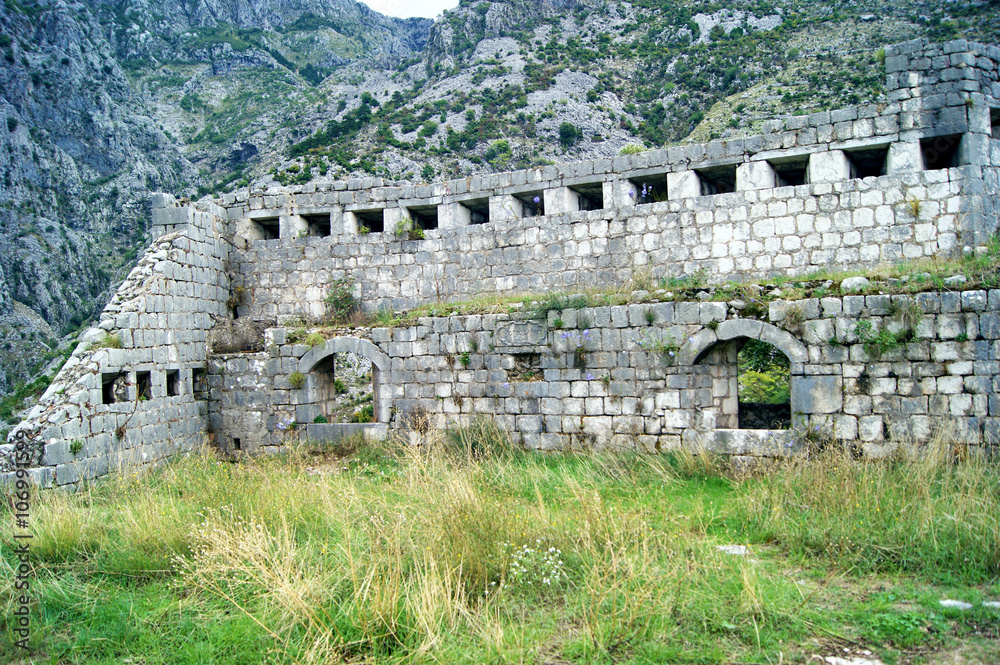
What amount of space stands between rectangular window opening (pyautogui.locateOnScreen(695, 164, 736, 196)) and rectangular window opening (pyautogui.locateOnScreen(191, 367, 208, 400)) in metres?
10.4

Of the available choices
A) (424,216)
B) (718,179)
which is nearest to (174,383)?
(424,216)

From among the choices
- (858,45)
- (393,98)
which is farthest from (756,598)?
(393,98)

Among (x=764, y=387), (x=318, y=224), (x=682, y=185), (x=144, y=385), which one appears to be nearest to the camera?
(x=144, y=385)

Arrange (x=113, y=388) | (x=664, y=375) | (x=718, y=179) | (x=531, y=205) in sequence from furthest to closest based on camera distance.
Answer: (x=531, y=205), (x=718, y=179), (x=113, y=388), (x=664, y=375)

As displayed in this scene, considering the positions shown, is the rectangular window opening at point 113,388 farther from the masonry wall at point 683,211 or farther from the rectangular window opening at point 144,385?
the masonry wall at point 683,211

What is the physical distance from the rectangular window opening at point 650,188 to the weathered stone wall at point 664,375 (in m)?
3.41

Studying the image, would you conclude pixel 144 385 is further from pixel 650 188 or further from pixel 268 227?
pixel 650 188

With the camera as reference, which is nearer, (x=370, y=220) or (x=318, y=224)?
(x=370, y=220)

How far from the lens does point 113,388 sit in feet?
36.3

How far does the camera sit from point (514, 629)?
4594 millimetres

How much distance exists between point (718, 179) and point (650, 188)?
1.36 metres

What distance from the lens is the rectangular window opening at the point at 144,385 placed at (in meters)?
11.7

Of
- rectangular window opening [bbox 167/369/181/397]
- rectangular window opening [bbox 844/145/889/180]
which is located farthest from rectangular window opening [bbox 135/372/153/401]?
rectangular window opening [bbox 844/145/889/180]

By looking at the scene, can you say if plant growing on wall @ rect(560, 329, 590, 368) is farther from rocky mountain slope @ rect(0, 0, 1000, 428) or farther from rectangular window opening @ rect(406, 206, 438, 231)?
rocky mountain slope @ rect(0, 0, 1000, 428)
